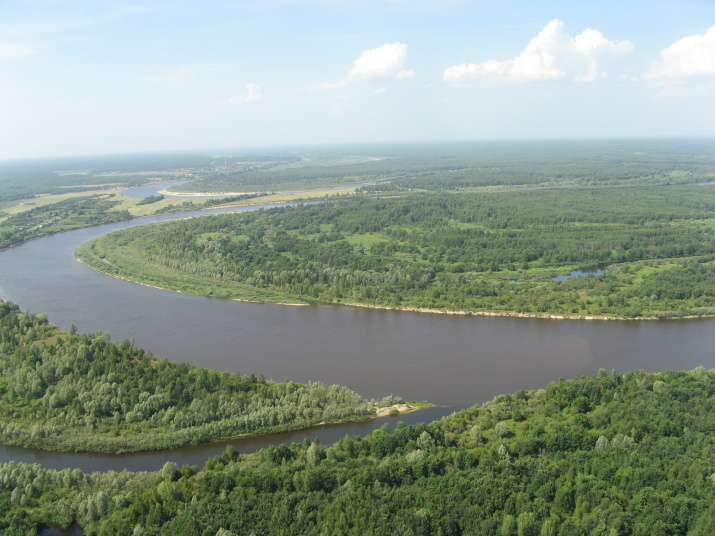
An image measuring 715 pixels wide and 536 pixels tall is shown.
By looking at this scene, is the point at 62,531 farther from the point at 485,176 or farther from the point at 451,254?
the point at 485,176

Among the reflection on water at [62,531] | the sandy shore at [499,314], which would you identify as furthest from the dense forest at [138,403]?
the sandy shore at [499,314]

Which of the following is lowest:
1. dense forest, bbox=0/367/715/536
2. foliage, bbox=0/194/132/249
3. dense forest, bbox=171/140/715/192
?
dense forest, bbox=0/367/715/536

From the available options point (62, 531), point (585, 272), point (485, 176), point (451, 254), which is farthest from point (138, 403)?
point (485, 176)

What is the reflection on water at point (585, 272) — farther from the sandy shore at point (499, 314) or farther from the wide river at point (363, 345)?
the wide river at point (363, 345)

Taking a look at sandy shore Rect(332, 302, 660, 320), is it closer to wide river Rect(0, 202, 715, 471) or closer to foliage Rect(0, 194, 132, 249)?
wide river Rect(0, 202, 715, 471)

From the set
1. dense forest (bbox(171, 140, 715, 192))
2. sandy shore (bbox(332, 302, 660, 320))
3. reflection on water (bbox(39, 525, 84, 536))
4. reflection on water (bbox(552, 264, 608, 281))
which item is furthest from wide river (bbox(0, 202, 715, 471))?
dense forest (bbox(171, 140, 715, 192))

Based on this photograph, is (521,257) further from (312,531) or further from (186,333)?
(312,531)
